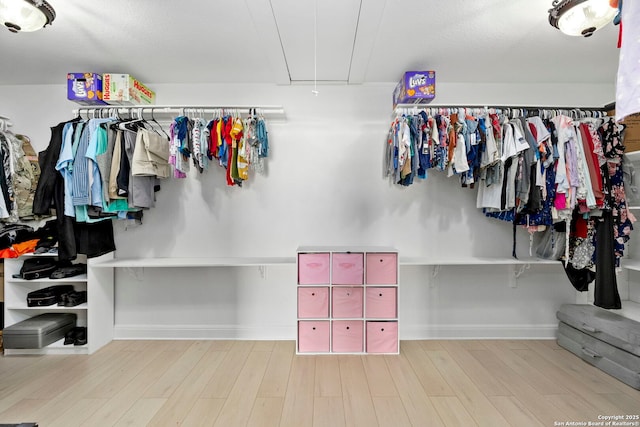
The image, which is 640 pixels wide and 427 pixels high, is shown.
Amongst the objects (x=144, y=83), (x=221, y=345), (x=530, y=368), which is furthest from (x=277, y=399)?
(x=144, y=83)

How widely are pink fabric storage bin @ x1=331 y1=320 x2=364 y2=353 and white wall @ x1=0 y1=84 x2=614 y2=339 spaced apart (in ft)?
1.84

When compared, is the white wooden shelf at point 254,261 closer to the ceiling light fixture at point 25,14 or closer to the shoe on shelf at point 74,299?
the shoe on shelf at point 74,299

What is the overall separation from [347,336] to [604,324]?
1.97 metres

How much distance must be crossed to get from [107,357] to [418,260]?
9.23ft

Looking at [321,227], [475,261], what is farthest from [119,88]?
[475,261]

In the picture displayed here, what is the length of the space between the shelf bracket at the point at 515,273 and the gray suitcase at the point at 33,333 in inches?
164

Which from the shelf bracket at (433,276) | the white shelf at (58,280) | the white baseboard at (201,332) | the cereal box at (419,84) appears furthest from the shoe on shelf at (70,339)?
the cereal box at (419,84)

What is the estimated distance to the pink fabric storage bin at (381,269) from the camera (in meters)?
2.62

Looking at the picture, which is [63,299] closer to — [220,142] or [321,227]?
[220,142]

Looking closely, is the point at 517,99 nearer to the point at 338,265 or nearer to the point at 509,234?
the point at 509,234

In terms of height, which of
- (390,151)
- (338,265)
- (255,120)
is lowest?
(338,265)

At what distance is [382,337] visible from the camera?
2609mm

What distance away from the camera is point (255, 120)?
261 centimetres

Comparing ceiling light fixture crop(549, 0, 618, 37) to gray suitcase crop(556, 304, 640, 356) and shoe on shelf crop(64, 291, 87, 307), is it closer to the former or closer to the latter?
gray suitcase crop(556, 304, 640, 356)
